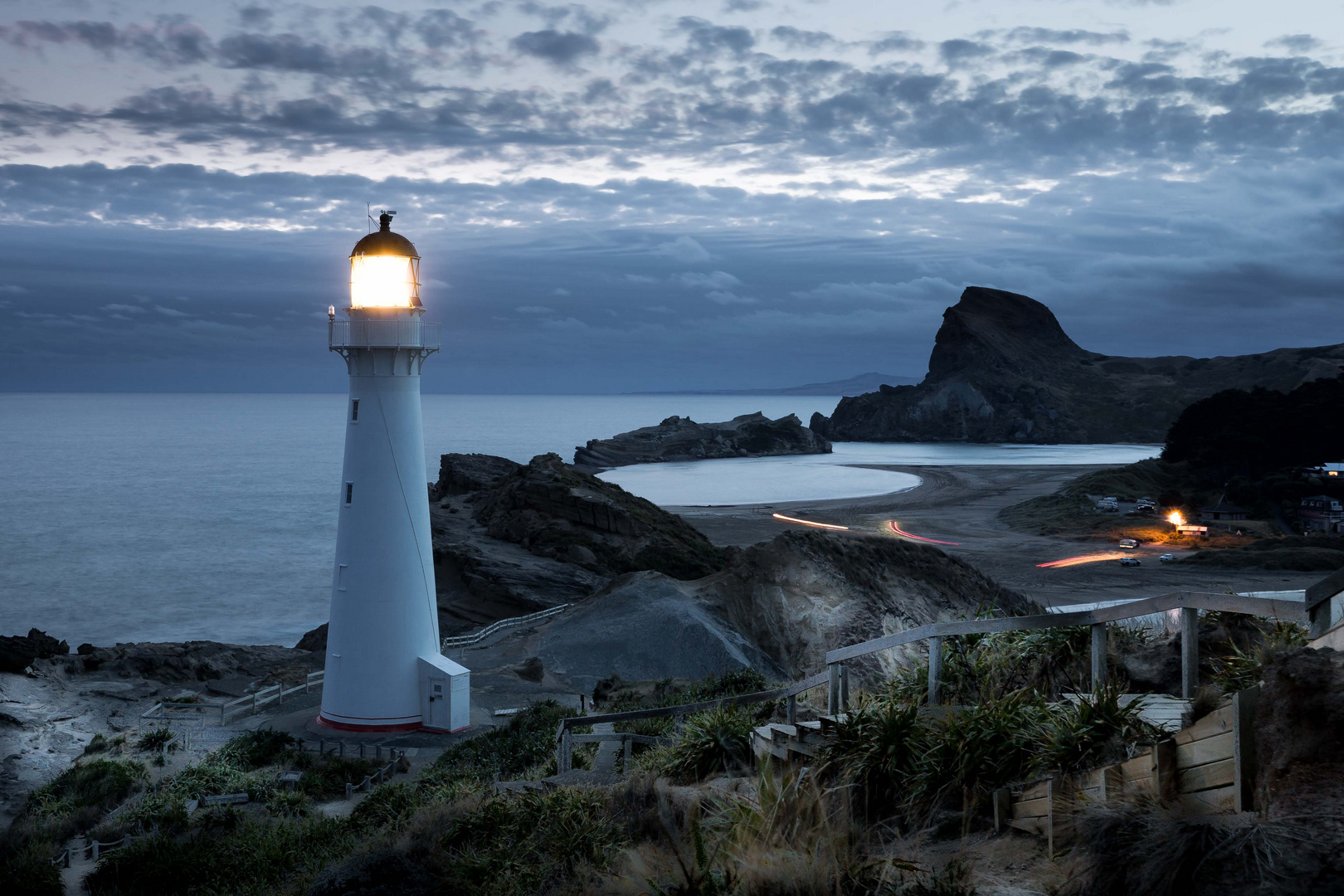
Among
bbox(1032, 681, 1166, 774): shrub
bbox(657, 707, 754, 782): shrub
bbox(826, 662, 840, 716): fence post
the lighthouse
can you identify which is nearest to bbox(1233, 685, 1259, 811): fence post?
bbox(1032, 681, 1166, 774): shrub

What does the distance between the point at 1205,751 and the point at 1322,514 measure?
83155 mm

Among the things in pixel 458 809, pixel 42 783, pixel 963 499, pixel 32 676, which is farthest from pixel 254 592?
pixel 963 499

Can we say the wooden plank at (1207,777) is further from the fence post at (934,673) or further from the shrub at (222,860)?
the shrub at (222,860)

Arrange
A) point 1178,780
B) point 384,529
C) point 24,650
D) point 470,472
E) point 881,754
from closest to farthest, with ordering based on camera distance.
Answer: point 1178,780 → point 881,754 → point 384,529 → point 24,650 → point 470,472

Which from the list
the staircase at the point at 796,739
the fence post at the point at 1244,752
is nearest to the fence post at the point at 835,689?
the staircase at the point at 796,739

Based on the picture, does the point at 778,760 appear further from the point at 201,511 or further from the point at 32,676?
the point at 201,511

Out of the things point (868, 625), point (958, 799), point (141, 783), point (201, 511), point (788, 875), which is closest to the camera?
point (788, 875)

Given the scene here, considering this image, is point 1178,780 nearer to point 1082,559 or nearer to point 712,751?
point 712,751

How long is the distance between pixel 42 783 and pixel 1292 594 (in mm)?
21764

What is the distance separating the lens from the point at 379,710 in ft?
63.0

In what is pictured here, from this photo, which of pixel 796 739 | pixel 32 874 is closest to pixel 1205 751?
pixel 796 739

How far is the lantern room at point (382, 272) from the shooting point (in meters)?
19.3

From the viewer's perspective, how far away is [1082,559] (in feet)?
200

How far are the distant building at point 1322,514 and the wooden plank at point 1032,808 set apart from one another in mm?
79261
